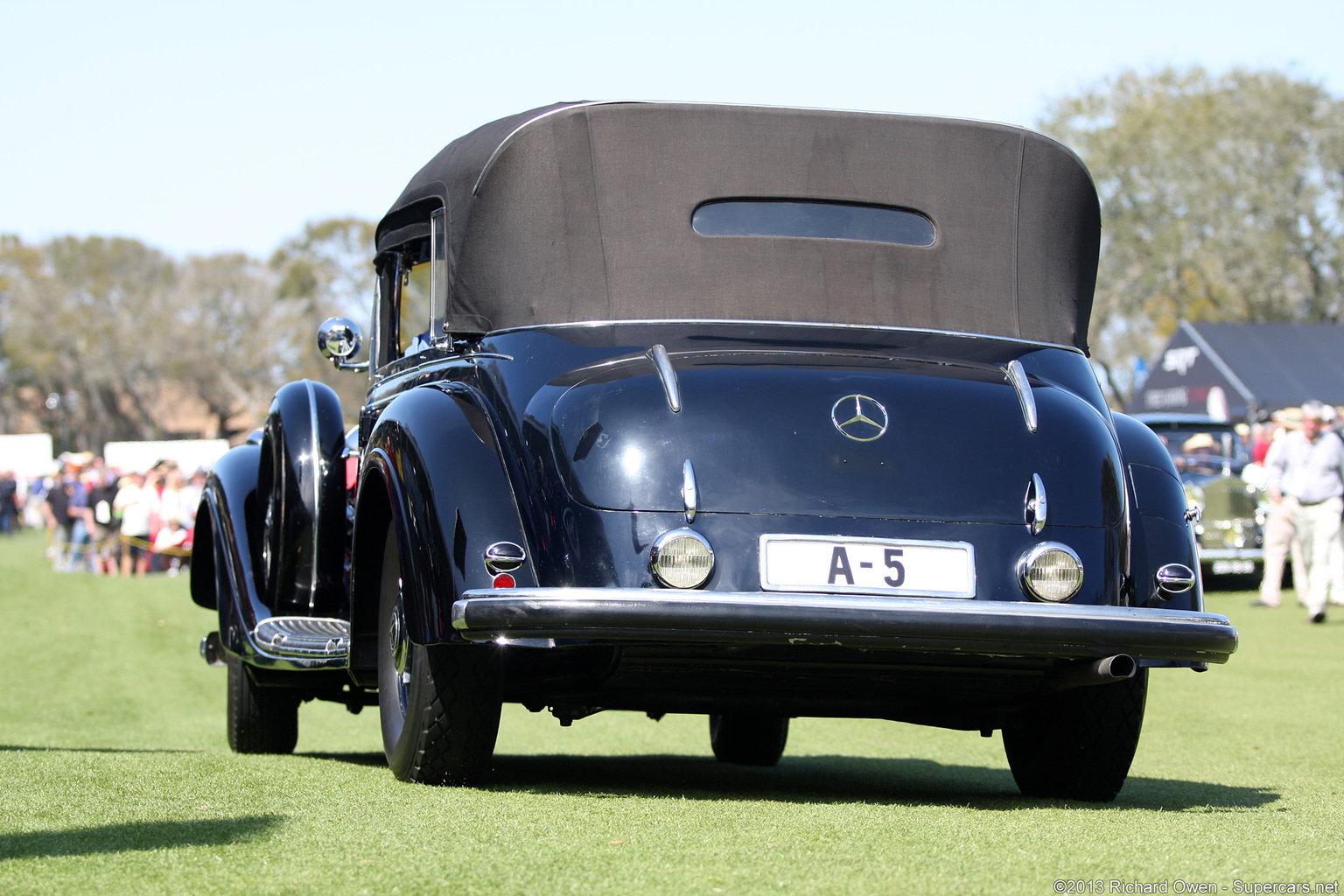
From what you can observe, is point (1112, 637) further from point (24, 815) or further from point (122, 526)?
point (122, 526)

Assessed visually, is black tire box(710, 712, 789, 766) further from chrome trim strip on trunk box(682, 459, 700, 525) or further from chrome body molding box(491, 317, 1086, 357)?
chrome trim strip on trunk box(682, 459, 700, 525)

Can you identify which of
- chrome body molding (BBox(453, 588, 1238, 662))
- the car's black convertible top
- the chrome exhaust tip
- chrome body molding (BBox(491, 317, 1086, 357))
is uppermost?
the car's black convertible top

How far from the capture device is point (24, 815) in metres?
3.97

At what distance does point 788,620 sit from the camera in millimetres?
4027

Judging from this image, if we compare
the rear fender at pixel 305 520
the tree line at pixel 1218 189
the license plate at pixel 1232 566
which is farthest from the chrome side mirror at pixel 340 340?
the tree line at pixel 1218 189

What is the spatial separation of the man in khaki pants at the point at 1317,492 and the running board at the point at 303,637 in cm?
1140

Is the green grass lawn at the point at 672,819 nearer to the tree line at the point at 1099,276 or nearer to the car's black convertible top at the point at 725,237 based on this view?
the car's black convertible top at the point at 725,237

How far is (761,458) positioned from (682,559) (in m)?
0.36

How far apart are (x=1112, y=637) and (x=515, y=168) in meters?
2.29

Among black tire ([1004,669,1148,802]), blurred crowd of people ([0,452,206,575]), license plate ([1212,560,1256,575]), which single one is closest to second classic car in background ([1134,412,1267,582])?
license plate ([1212,560,1256,575])

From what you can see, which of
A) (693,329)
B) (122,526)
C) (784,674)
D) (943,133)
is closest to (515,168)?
(693,329)

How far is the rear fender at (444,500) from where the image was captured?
430 cm

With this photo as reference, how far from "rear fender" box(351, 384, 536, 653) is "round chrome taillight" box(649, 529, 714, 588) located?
352 millimetres

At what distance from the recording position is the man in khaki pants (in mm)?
15023
